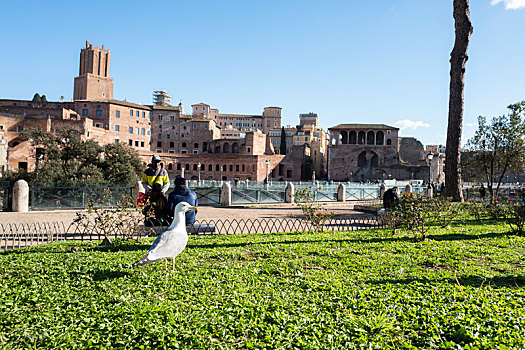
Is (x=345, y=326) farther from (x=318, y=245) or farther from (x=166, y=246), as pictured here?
(x=318, y=245)

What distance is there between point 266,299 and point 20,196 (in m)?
14.7

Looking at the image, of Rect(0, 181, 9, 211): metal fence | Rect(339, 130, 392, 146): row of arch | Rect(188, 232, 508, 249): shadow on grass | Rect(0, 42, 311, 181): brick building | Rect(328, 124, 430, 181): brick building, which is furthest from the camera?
Rect(339, 130, 392, 146): row of arch

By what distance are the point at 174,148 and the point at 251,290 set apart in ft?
228

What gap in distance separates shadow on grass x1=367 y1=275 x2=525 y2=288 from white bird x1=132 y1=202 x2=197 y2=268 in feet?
9.41

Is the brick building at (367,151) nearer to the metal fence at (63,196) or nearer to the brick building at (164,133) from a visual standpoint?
the brick building at (164,133)

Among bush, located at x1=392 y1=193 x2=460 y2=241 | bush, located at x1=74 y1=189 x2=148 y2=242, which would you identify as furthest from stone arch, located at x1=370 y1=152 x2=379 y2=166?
bush, located at x1=74 y1=189 x2=148 y2=242

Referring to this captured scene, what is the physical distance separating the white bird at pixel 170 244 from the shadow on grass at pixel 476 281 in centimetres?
287

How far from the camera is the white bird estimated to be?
4863 millimetres

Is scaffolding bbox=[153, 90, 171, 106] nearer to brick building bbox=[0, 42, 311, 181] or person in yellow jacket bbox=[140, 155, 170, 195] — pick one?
brick building bbox=[0, 42, 311, 181]

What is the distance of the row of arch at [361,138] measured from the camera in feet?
231

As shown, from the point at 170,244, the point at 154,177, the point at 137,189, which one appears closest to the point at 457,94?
the point at 154,177

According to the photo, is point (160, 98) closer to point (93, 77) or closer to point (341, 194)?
point (93, 77)

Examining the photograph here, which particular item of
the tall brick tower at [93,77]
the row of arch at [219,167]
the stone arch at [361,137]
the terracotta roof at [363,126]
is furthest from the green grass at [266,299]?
the tall brick tower at [93,77]

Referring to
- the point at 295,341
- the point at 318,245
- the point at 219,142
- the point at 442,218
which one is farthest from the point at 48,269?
the point at 219,142
